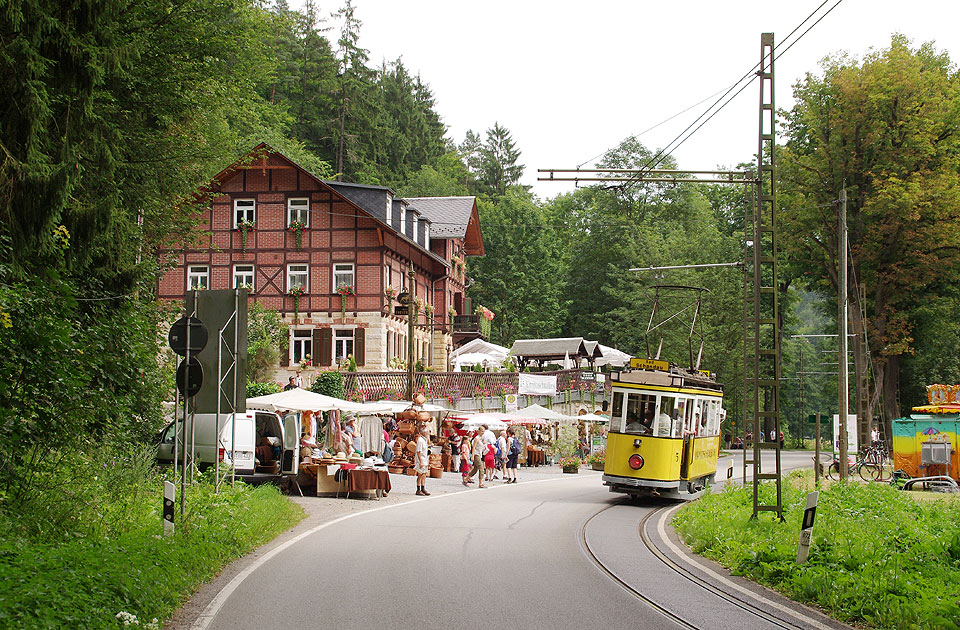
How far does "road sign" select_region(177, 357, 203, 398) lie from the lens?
1255cm

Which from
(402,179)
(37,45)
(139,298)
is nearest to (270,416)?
(139,298)

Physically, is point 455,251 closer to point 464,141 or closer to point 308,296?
point 308,296

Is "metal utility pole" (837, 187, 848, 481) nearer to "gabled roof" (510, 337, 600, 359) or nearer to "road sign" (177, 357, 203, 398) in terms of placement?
"road sign" (177, 357, 203, 398)

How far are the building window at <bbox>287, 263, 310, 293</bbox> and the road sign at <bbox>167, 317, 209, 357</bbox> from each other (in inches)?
1345

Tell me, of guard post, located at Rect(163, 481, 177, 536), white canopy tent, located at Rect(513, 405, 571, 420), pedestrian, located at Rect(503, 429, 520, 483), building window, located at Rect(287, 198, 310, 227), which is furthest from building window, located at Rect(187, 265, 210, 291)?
guard post, located at Rect(163, 481, 177, 536)

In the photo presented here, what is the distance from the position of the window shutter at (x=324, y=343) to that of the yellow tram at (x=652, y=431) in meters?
24.1

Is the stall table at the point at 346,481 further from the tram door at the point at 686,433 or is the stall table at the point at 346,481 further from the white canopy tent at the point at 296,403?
the tram door at the point at 686,433

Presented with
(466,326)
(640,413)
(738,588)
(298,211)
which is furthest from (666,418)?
(466,326)

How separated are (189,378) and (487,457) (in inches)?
800

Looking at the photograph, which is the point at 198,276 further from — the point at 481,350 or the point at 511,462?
the point at 511,462

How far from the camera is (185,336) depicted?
12.6 metres

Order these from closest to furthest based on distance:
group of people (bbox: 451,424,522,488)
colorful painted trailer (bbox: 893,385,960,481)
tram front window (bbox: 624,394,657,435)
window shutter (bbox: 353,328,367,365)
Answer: tram front window (bbox: 624,394,657,435)
colorful painted trailer (bbox: 893,385,960,481)
group of people (bbox: 451,424,522,488)
window shutter (bbox: 353,328,367,365)

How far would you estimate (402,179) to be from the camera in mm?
78438

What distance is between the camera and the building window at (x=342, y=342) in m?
45.9
